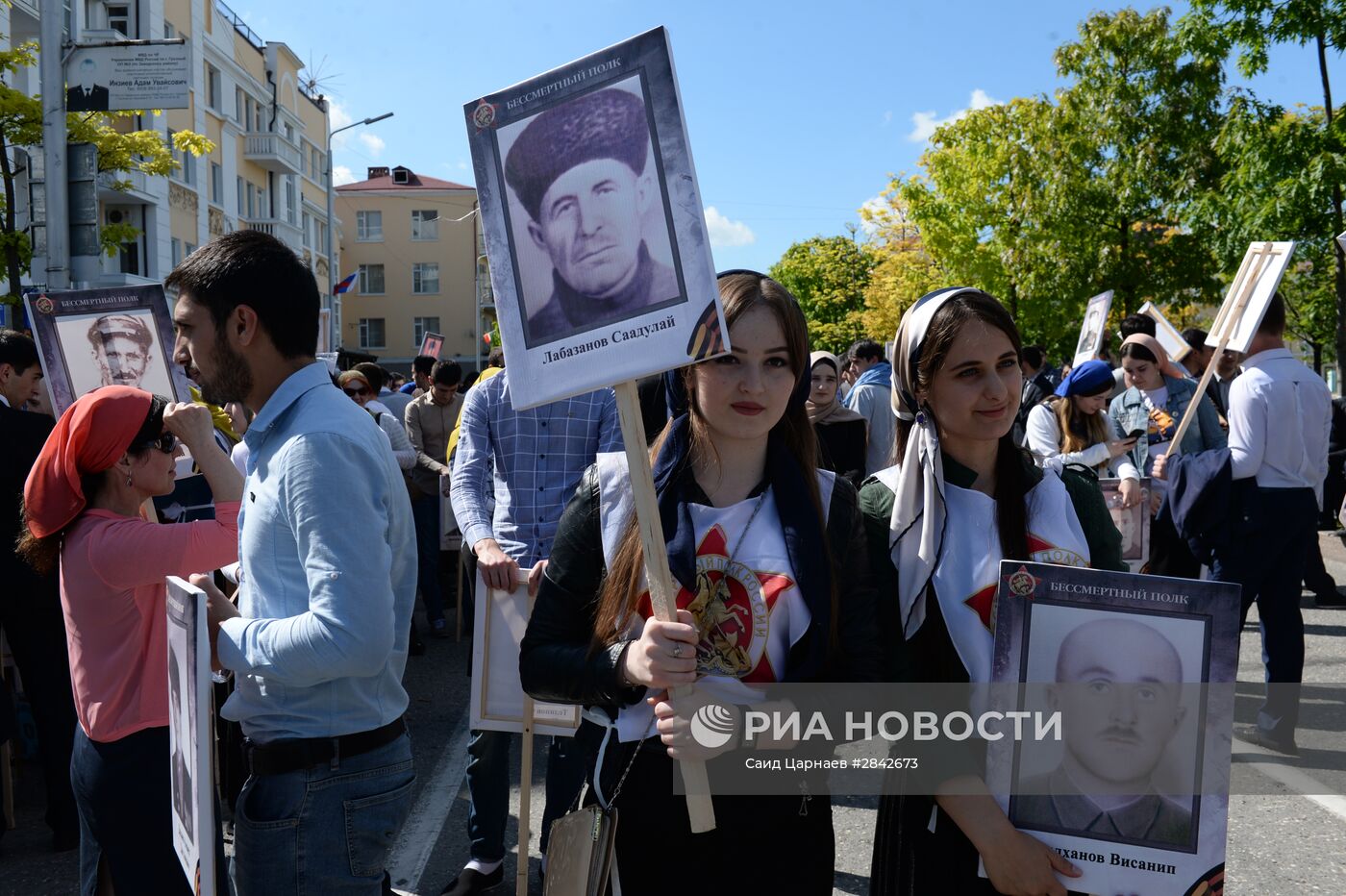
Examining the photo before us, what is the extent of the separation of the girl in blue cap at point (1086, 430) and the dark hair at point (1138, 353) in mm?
411

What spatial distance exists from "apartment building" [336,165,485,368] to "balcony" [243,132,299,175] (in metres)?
26.8

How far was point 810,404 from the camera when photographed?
7375mm

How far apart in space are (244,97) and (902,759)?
154ft

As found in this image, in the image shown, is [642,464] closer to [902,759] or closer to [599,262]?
[599,262]

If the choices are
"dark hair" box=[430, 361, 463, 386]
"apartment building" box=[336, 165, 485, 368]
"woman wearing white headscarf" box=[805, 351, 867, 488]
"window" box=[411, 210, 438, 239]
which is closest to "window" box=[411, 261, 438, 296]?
"apartment building" box=[336, 165, 485, 368]

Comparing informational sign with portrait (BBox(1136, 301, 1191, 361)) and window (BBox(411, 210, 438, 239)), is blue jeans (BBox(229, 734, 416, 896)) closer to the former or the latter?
informational sign with portrait (BBox(1136, 301, 1191, 361))

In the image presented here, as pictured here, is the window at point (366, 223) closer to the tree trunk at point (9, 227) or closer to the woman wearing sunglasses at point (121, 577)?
the tree trunk at point (9, 227)

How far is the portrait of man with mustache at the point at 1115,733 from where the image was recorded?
6.34 ft

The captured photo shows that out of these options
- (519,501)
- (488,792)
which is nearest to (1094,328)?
(519,501)

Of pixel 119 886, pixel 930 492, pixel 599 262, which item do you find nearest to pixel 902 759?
pixel 930 492

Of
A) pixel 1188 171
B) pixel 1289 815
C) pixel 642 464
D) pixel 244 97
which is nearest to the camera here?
pixel 642 464

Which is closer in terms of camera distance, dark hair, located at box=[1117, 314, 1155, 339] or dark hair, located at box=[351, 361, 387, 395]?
dark hair, located at box=[1117, 314, 1155, 339]

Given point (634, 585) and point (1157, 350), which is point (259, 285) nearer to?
point (634, 585)

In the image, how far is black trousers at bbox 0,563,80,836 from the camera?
15.8 feet
